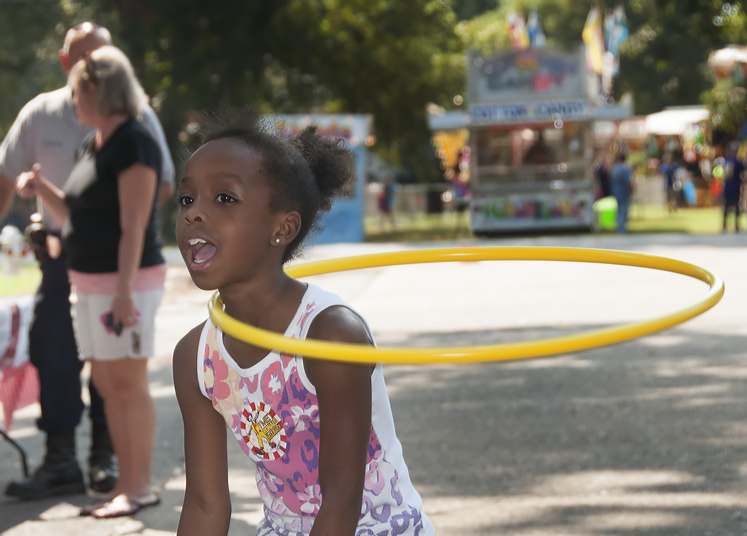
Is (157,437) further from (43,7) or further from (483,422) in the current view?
(43,7)

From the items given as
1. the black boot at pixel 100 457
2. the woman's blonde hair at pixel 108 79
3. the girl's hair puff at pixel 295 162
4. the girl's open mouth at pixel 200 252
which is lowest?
the black boot at pixel 100 457

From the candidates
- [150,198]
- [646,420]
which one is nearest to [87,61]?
[150,198]

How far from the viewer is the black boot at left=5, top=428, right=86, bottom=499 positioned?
4.63 m

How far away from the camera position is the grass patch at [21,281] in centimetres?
1244

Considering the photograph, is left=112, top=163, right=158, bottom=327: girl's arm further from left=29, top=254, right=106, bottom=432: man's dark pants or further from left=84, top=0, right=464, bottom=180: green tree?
left=84, top=0, right=464, bottom=180: green tree

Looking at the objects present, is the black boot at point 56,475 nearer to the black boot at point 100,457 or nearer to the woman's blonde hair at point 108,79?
the black boot at point 100,457

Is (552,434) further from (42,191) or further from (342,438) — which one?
(342,438)

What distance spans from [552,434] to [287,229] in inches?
141

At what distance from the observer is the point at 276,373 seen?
2.17m

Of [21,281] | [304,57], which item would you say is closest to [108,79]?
[21,281]

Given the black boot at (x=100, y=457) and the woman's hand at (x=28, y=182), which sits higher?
the woman's hand at (x=28, y=182)

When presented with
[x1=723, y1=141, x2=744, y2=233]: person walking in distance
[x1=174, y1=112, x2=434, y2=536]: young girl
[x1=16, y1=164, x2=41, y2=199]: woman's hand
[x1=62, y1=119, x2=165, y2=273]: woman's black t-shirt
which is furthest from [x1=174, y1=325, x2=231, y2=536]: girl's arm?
[x1=723, y1=141, x2=744, y2=233]: person walking in distance

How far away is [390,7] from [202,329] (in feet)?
87.2

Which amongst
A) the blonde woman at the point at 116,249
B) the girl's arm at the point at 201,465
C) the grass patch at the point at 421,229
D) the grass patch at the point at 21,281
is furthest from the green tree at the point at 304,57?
the girl's arm at the point at 201,465
